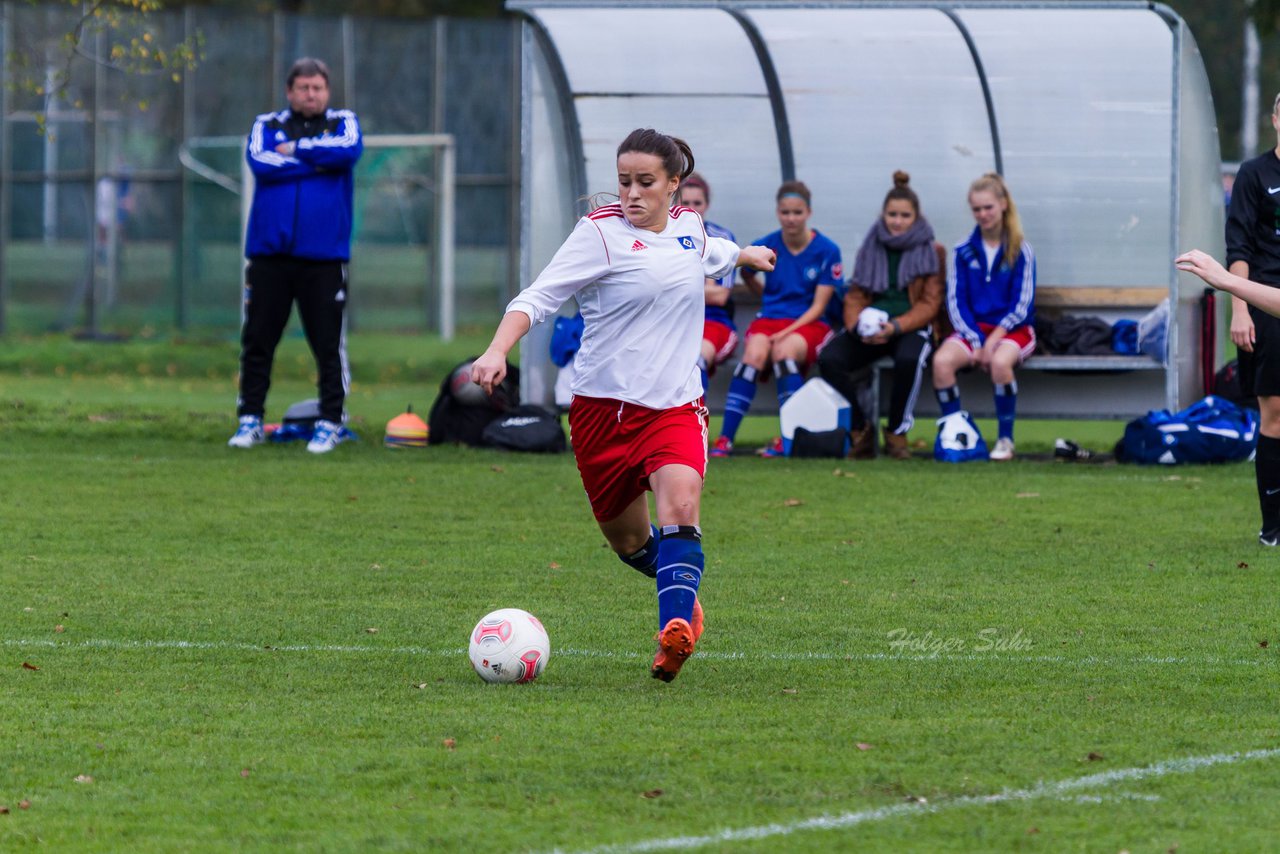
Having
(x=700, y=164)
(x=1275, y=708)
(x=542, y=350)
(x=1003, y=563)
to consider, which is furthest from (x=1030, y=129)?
(x=1275, y=708)

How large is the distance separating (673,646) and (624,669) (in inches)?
20.7

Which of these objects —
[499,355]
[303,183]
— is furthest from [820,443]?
[499,355]

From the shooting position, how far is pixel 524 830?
4.16 m

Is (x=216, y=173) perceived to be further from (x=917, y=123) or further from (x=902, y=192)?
(x=902, y=192)

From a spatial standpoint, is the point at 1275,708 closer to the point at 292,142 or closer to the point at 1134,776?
the point at 1134,776

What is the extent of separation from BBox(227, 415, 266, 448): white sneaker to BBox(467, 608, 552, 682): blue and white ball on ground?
712 centimetres

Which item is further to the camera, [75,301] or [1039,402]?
[75,301]

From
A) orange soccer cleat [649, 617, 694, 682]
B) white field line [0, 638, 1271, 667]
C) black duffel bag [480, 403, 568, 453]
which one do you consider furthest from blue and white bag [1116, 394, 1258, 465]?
orange soccer cleat [649, 617, 694, 682]

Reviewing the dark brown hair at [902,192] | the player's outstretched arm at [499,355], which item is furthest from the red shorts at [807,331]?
the player's outstretched arm at [499,355]

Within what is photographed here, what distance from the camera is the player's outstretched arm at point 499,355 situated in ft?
17.7

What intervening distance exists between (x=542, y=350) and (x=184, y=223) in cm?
1465

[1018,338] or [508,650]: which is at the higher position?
[1018,338]

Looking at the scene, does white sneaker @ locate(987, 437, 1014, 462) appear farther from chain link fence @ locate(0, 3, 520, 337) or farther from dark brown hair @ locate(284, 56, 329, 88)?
chain link fence @ locate(0, 3, 520, 337)

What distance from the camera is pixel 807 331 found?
1286 centimetres
